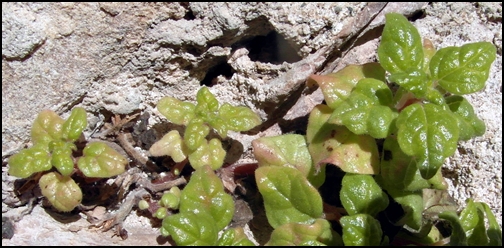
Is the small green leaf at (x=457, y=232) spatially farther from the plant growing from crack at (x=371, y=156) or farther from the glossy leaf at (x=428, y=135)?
the glossy leaf at (x=428, y=135)

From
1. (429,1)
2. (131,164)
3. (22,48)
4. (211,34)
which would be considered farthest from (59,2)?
(429,1)

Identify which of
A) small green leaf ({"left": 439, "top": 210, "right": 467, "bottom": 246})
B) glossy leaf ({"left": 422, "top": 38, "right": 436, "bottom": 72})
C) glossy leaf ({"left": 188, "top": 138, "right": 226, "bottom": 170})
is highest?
glossy leaf ({"left": 422, "top": 38, "right": 436, "bottom": 72})

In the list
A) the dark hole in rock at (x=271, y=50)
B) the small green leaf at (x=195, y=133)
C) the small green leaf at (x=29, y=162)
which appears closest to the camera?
the small green leaf at (x=29, y=162)

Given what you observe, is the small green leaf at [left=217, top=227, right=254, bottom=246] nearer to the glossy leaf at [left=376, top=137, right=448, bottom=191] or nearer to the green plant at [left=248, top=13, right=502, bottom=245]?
the green plant at [left=248, top=13, right=502, bottom=245]

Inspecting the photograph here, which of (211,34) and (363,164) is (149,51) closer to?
(211,34)

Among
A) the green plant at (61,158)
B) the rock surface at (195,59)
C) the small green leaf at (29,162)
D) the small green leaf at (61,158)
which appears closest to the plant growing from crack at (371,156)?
the rock surface at (195,59)

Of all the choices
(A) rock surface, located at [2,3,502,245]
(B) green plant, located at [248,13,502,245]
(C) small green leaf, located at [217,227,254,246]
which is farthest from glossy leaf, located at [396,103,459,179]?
(C) small green leaf, located at [217,227,254,246]
